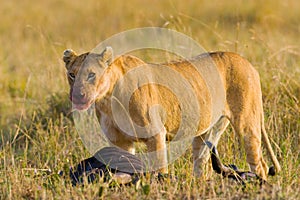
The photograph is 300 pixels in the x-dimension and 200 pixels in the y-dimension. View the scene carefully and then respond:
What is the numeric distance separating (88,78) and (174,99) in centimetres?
93

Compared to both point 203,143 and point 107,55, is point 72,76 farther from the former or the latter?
point 203,143

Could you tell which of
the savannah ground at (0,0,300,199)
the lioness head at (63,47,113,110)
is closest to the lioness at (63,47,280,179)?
the lioness head at (63,47,113,110)

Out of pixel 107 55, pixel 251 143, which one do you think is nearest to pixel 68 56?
pixel 107 55

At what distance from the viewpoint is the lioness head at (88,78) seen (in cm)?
528

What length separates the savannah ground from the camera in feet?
16.6

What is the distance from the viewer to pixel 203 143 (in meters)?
6.36

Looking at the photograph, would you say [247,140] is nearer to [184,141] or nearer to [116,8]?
[184,141]

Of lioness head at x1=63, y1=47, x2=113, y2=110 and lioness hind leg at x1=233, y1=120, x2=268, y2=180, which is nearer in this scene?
lioness head at x1=63, y1=47, x2=113, y2=110

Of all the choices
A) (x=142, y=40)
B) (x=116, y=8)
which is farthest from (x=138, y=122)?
(x=116, y=8)

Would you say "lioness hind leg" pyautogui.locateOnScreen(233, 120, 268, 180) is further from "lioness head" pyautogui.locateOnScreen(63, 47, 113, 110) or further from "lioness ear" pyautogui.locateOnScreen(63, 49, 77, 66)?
"lioness ear" pyautogui.locateOnScreen(63, 49, 77, 66)

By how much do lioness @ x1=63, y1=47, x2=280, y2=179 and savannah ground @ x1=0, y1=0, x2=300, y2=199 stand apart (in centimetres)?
27

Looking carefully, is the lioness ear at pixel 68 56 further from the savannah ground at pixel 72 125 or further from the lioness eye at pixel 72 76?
the savannah ground at pixel 72 125

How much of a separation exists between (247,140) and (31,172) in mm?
1817

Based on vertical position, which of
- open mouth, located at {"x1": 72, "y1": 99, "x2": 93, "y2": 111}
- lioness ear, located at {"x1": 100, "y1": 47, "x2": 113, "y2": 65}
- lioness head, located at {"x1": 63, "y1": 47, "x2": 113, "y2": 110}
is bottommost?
open mouth, located at {"x1": 72, "y1": 99, "x2": 93, "y2": 111}
